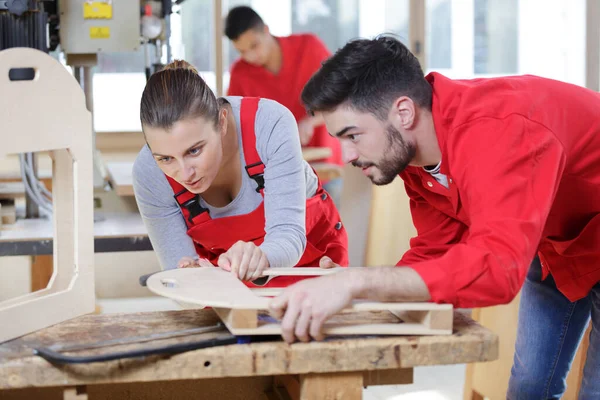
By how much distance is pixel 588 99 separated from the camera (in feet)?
5.08

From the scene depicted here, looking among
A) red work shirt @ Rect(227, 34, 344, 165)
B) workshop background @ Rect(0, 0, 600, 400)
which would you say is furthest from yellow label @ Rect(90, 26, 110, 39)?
red work shirt @ Rect(227, 34, 344, 165)

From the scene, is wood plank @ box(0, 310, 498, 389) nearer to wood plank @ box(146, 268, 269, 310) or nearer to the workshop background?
wood plank @ box(146, 268, 269, 310)

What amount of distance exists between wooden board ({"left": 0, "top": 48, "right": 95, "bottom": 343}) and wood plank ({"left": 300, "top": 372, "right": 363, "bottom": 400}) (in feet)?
1.63

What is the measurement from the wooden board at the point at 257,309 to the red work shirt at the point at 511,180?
5cm

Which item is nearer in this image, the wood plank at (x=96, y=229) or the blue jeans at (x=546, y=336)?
the blue jeans at (x=546, y=336)

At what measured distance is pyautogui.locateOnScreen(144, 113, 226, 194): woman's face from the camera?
1.63 metres

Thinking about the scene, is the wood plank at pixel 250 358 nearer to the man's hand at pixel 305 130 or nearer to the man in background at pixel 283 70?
the man's hand at pixel 305 130

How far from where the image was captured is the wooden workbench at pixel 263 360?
121 centimetres

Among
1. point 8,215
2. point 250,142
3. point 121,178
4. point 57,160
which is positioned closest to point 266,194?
point 250,142

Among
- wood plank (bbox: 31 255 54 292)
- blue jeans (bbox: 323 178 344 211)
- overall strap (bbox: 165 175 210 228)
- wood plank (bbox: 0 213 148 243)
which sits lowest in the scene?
wood plank (bbox: 31 255 54 292)

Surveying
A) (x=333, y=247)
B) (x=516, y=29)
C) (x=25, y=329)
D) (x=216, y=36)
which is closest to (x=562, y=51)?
(x=516, y=29)

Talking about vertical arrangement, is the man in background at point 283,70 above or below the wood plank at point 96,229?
above

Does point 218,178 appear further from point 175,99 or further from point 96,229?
point 96,229

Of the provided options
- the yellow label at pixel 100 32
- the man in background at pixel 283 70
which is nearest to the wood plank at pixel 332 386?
the yellow label at pixel 100 32
